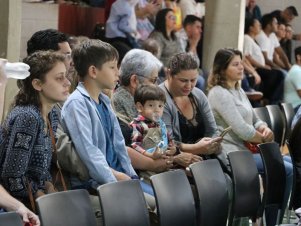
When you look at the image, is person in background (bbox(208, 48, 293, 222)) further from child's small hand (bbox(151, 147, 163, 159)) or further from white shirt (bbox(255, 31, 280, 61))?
white shirt (bbox(255, 31, 280, 61))

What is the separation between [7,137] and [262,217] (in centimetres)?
213

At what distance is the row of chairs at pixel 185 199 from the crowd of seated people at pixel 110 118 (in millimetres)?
238

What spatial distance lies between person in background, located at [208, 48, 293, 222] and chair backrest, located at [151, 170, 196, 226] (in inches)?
72.5

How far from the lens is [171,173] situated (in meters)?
4.59

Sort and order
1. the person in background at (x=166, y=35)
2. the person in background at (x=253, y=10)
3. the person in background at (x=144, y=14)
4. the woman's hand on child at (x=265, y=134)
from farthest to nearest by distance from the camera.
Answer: the person in background at (x=253, y=10)
the person in background at (x=144, y=14)
the person in background at (x=166, y=35)
the woman's hand on child at (x=265, y=134)

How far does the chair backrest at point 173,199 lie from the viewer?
4453mm

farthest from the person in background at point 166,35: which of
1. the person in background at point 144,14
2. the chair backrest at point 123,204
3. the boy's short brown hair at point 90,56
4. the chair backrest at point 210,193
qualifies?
the chair backrest at point 123,204

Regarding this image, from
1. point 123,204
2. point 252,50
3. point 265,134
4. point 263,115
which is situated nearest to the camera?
point 123,204

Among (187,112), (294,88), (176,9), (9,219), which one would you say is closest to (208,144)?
(187,112)

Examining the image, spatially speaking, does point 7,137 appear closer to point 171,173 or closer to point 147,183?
point 171,173

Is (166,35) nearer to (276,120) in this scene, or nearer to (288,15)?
(276,120)

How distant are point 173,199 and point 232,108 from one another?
6.96 ft

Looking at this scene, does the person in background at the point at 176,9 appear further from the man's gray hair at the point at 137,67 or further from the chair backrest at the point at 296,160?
the chair backrest at the point at 296,160

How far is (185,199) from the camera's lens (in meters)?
4.63
